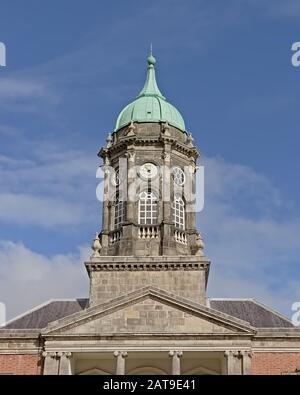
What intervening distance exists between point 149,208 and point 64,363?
10.6 metres

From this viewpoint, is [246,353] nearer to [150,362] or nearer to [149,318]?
[149,318]

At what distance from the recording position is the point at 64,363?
36562 millimetres

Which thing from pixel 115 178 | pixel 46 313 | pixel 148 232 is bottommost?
pixel 46 313

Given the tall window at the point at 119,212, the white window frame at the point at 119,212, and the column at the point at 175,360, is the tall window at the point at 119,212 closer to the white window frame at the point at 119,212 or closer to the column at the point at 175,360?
the white window frame at the point at 119,212

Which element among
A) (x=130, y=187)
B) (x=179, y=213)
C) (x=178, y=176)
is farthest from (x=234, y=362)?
(x=178, y=176)

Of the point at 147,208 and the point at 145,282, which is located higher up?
the point at 147,208

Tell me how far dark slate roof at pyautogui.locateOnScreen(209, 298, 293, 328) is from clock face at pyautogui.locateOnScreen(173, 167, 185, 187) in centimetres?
740

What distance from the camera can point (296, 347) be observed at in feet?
122

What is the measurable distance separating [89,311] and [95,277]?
124 inches

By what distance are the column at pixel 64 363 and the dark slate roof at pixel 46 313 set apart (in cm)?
336
